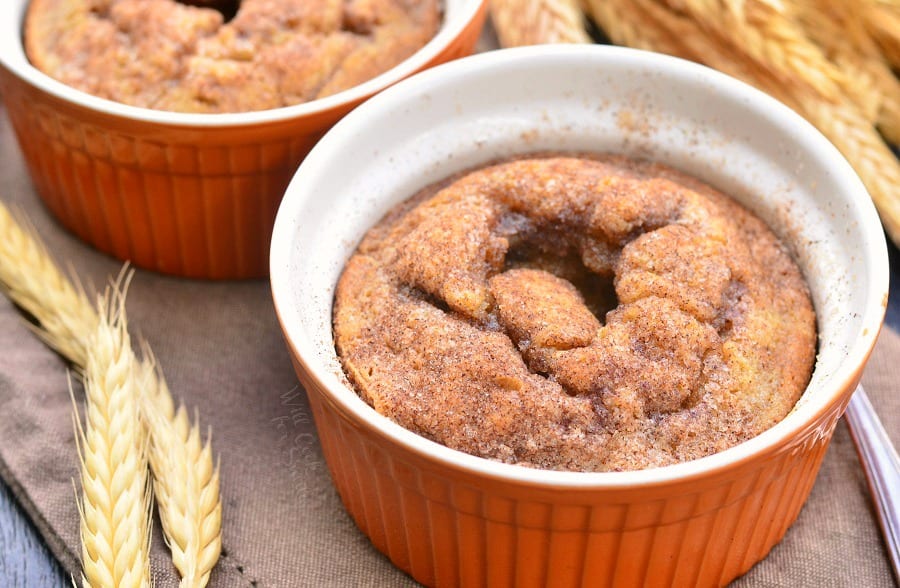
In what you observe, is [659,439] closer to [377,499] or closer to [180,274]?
[377,499]

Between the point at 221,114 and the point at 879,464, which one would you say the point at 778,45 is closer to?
the point at 879,464

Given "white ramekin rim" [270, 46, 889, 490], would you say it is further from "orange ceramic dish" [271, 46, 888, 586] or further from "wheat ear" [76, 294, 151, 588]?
"wheat ear" [76, 294, 151, 588]

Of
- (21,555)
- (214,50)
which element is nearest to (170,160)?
(214,50)

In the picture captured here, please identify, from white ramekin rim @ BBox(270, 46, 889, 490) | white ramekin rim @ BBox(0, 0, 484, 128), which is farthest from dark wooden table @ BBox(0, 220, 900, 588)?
white ramekin rim @ BBox(0, 0, 484, 128)

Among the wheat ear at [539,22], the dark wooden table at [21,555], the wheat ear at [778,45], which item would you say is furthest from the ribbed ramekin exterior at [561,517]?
the wheat ear at [539,22]

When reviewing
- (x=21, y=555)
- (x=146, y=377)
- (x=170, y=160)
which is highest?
(x=170, y=160)

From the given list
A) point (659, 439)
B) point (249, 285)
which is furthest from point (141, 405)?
point (659, 439)
